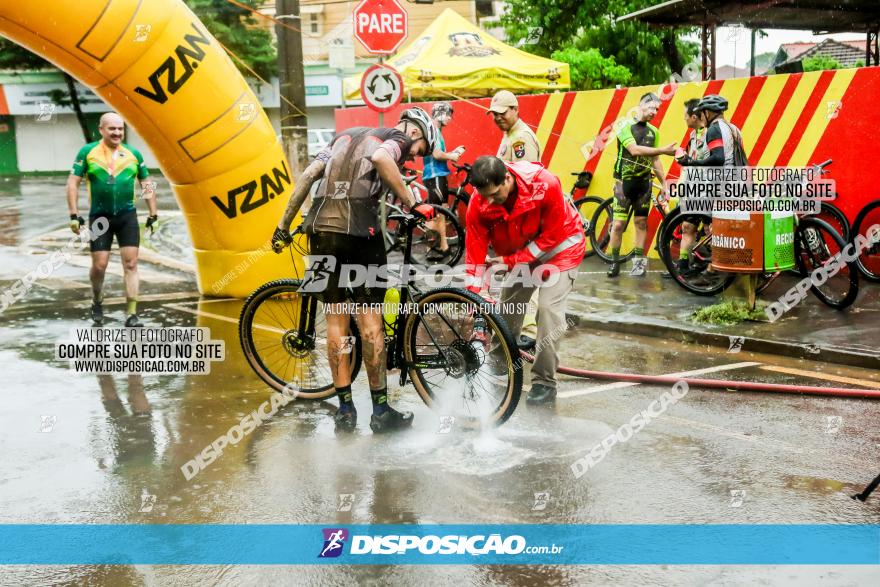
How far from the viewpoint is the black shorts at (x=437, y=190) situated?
13.2 metres

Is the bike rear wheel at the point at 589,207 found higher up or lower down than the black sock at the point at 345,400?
higher up

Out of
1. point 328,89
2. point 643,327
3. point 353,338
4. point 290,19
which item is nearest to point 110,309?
point 290,19

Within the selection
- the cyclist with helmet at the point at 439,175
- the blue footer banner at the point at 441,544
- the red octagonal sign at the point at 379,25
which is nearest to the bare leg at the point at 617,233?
the cyclist with helmet at the point at 439,175

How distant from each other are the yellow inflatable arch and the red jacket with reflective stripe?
4446 mm

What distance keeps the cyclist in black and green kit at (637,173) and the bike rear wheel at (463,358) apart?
5.11 meters

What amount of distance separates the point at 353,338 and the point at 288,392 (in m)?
0.83

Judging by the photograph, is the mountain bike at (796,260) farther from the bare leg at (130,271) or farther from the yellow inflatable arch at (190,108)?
the bare leg at (130,271)

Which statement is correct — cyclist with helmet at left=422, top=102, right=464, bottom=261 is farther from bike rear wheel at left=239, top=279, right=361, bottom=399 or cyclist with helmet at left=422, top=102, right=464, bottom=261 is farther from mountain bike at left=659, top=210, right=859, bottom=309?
bike rear wheel at left=239, top=279, right=361, bottom=399

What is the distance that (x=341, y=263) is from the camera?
5723mm

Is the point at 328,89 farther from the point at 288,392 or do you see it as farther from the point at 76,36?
the point at 288,392

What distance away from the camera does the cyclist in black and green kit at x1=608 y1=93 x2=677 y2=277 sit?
34.6ft

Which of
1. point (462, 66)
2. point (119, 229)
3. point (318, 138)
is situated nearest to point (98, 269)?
point (119, 229)

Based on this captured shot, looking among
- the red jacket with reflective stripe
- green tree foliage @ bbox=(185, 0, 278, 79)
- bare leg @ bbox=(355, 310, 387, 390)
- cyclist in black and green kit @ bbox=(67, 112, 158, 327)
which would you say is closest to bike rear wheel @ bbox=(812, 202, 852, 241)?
the red jacket with reflective stripe

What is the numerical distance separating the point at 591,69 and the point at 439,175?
11.4 m
